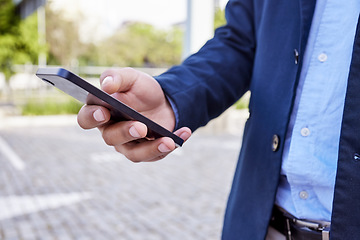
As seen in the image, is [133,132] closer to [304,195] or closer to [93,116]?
[93,116]

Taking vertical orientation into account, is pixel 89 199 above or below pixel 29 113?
above

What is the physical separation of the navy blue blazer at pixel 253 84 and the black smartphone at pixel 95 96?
0.24 m

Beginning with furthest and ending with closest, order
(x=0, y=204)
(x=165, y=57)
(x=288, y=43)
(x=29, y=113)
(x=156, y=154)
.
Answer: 1. (x=165, y=57)
2. (x=29, y=113)
3. (x=0, y=204)
4. (x=288, y=43)
5. (x=156, y=154)

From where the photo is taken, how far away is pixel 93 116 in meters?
0.89

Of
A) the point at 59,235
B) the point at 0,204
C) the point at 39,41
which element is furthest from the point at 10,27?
the point at 59,235

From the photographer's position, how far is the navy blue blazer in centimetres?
115

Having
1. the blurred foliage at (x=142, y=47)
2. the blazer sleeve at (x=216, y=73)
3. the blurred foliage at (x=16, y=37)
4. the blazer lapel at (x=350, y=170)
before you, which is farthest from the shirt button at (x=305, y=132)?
the blurred foliage at (x=142, y=47)

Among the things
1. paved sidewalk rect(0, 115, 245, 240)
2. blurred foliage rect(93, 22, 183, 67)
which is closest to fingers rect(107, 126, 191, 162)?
paved sidewalk rect(0, 115, 245, 240)

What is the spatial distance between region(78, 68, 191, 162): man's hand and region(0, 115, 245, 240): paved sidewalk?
10.3 feet

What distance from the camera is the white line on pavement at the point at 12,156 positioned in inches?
265

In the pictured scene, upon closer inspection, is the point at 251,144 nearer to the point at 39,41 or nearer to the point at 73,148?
the point at 73,148

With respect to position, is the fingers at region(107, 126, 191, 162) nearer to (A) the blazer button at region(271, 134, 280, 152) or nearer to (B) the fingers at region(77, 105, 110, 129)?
(B) the fingers at region(77, 105, 110, 129)

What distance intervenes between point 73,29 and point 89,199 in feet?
88.7

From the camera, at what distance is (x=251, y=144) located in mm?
1277
